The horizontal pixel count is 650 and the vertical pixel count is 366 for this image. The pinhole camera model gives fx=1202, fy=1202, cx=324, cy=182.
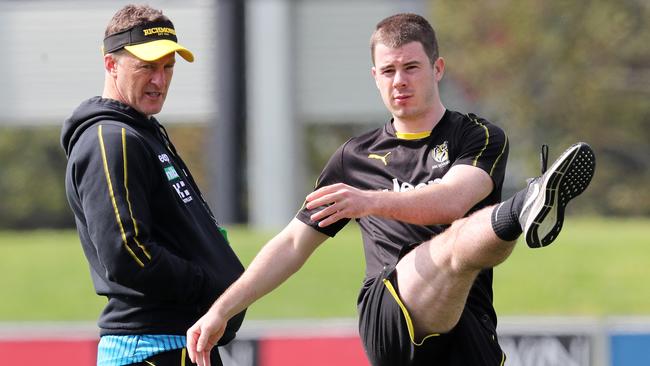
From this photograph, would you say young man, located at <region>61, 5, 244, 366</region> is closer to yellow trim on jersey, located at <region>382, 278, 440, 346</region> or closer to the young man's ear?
yellow trim on jersey, located at <region>382, 278, 440, 346</region>

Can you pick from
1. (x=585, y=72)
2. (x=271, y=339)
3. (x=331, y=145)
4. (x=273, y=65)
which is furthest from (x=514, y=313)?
(x=331, y=145)

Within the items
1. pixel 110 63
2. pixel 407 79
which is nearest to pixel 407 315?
pixel 407 79

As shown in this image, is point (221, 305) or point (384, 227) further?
point (384, 227)

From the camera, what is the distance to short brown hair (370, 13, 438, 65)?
4432 mm

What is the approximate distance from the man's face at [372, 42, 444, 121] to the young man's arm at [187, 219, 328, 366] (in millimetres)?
607

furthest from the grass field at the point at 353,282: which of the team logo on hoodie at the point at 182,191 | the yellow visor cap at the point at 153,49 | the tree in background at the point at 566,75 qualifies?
the tree in background at the point at 566,75

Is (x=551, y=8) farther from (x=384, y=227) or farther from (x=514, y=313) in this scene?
(x=384, y=227)

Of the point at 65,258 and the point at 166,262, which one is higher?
the point at 166,262

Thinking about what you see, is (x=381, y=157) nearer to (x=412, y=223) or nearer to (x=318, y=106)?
(x=412, y=223)

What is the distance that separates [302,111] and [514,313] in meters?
6.57

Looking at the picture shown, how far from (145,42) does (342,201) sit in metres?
0.95

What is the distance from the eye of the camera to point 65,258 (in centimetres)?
1270

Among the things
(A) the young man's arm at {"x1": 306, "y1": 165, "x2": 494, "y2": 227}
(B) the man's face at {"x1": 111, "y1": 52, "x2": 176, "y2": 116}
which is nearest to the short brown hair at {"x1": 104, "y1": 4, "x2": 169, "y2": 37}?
(B) the man's face at {"x1": 111, "y1": 52, "x2": 176, "y2": 116}

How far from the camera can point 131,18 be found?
4.37 m
